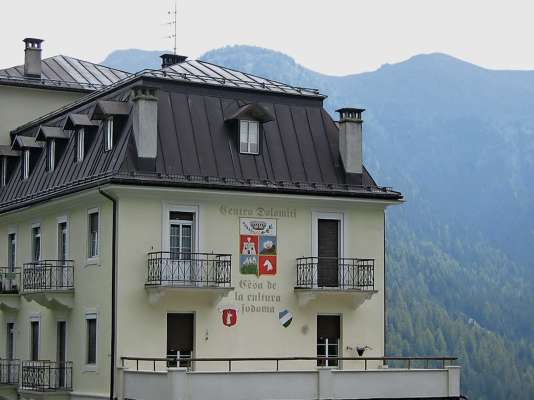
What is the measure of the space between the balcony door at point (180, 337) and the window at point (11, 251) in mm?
11426

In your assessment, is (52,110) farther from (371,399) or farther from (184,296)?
(371,399)

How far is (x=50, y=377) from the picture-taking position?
134 ft

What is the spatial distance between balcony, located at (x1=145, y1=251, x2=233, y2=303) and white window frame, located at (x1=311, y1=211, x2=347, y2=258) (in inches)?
134

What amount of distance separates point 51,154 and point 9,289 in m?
5.81

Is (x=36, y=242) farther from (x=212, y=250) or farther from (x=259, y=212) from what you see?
(x=259, y=212)

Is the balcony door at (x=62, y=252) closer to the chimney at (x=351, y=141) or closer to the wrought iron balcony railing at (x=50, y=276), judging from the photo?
the wrought iron balcony railing at (x=50, y=276)

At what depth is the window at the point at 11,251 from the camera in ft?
153

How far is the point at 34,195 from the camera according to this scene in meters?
43.3

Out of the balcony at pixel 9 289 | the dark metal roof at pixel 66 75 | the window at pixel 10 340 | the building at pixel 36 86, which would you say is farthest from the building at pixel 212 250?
the dark metal roof at pixel 66 75

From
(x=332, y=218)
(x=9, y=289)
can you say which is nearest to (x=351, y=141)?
(x=332, y=218)

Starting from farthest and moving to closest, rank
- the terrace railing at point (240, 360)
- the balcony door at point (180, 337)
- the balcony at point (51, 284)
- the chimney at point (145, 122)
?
the balcony at point (51, 284)
the balcony door at point (180, 337)
the chimney at point (145, 122)
the terrace railing at point (240, 360)

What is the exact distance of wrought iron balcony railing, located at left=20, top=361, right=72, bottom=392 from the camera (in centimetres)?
4041

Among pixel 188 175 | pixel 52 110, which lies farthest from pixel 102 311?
pixel 52 110

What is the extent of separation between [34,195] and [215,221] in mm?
8460
